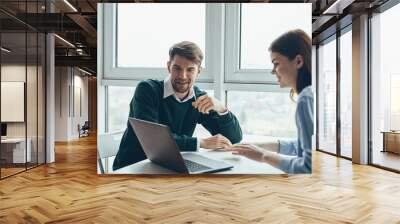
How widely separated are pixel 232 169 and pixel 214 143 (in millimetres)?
510

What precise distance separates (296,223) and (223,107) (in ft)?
8.03

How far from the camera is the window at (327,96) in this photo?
9.79 metres

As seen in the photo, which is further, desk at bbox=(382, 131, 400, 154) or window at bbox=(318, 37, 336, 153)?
window at bbox=(318, 37, 336, 153)

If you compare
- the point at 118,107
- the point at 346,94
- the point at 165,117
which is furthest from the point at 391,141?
the point at 118,107

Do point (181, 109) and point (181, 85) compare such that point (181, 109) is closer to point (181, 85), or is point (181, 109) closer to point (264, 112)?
point (181, 85)

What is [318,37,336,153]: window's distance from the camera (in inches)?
385

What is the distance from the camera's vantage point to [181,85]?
18.6 feet

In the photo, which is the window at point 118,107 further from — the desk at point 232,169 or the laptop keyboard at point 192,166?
the laptop keyboard at point 192,166

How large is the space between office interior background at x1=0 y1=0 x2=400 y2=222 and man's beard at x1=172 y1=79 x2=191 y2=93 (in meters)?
0.23

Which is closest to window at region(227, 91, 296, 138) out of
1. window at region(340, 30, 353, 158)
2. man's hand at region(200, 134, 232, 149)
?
man's hand at region(200, 134, 232, 149)

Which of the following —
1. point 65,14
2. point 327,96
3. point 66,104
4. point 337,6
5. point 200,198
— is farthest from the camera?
point 66,104

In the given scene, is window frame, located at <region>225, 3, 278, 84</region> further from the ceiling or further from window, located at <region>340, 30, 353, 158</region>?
window, located at <region>340, 30, 353, 158</region>

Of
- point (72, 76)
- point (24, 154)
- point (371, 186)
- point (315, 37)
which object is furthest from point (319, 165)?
point (72, 76)

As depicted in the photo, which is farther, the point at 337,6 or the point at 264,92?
the point at 337,6
